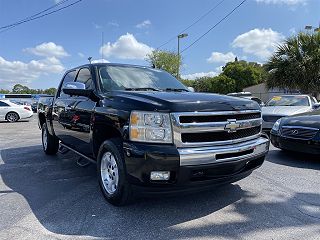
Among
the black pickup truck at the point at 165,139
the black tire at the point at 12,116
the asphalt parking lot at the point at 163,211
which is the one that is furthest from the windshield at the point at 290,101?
the black tire at the point at 12,116

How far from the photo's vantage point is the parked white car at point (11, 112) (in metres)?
19.6

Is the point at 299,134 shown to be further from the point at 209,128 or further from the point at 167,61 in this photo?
the point at 167,61

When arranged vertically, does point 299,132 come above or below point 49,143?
above

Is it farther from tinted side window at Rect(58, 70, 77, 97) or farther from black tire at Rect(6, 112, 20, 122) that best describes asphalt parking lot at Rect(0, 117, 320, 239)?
black tire at Rect(6, 112, 20, 122)

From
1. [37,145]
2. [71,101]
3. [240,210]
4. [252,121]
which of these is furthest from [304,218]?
[37,145]

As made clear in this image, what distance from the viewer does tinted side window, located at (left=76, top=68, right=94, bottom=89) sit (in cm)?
495

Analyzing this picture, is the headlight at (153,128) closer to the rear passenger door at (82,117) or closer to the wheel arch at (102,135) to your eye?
the wheel arch at (102,135)

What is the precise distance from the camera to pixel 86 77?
17.3 feet

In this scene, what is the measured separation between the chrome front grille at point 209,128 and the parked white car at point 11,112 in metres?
18.4

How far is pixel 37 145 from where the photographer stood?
9.16 m

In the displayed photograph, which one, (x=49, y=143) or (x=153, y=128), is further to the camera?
(x=49, y=143)

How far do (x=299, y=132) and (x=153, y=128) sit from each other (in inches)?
161

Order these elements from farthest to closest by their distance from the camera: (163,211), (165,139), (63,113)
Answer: (63,113) → (163,211) → (165,139)

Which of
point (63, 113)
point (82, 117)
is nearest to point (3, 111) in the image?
point (63, 113)
